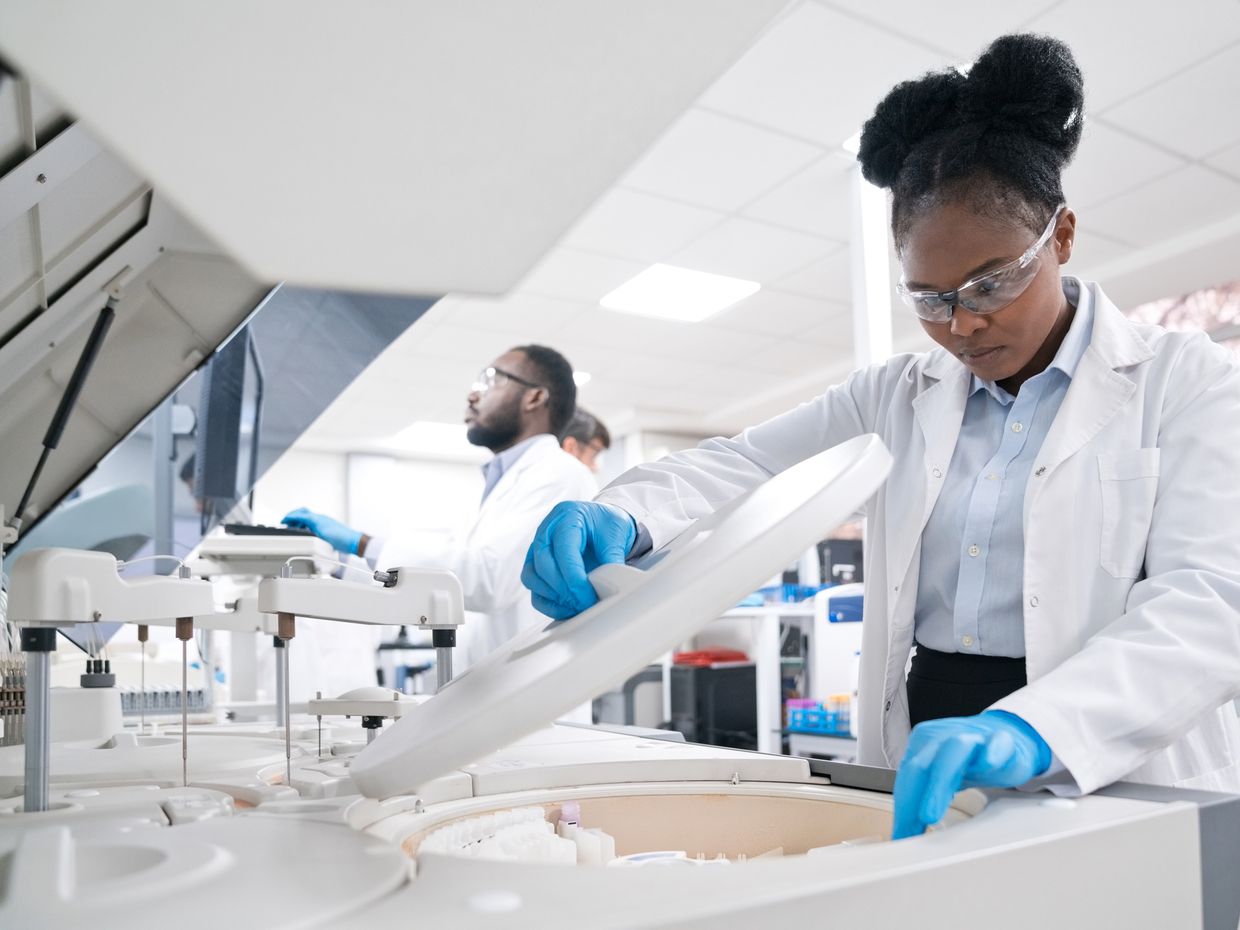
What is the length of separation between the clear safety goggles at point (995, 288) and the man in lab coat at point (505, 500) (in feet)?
4.52

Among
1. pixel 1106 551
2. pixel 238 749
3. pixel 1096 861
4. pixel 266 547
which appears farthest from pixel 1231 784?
pixel 266 547

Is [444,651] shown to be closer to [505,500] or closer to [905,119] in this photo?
[905,119]

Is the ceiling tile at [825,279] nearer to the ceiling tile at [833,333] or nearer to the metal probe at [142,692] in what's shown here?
the ceiling tile at [833,333]

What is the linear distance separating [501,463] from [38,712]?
2074 mm

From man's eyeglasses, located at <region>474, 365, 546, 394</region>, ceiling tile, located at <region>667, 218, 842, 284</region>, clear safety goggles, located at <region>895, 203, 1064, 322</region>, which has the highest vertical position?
ceiling tile, located at <region>667, 218, 842, 284</region>

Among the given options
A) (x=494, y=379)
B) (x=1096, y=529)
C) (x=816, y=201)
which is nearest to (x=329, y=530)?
(x=494, y=379)

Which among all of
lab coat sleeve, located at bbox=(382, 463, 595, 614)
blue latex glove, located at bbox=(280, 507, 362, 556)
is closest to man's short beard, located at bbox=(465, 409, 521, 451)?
lab coat sleeve, located at bbox=(382, 463, 595, 614)

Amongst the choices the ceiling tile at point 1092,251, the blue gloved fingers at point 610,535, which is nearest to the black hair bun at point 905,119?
the blue gloved fingers at point 610,535

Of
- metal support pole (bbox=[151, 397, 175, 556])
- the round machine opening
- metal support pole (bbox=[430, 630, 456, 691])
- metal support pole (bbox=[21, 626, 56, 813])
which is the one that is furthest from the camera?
metal support pole (bbox=[151, 397, 175, 556])

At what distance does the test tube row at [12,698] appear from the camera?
3.75ft

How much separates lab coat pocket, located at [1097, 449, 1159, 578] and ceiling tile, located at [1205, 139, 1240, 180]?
3565 mm

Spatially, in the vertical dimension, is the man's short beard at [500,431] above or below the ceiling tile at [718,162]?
below

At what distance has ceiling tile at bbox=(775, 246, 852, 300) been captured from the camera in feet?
16.0

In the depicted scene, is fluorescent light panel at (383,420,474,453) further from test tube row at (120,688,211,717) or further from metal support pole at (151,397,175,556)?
test tube row at (120,688,211,717)
